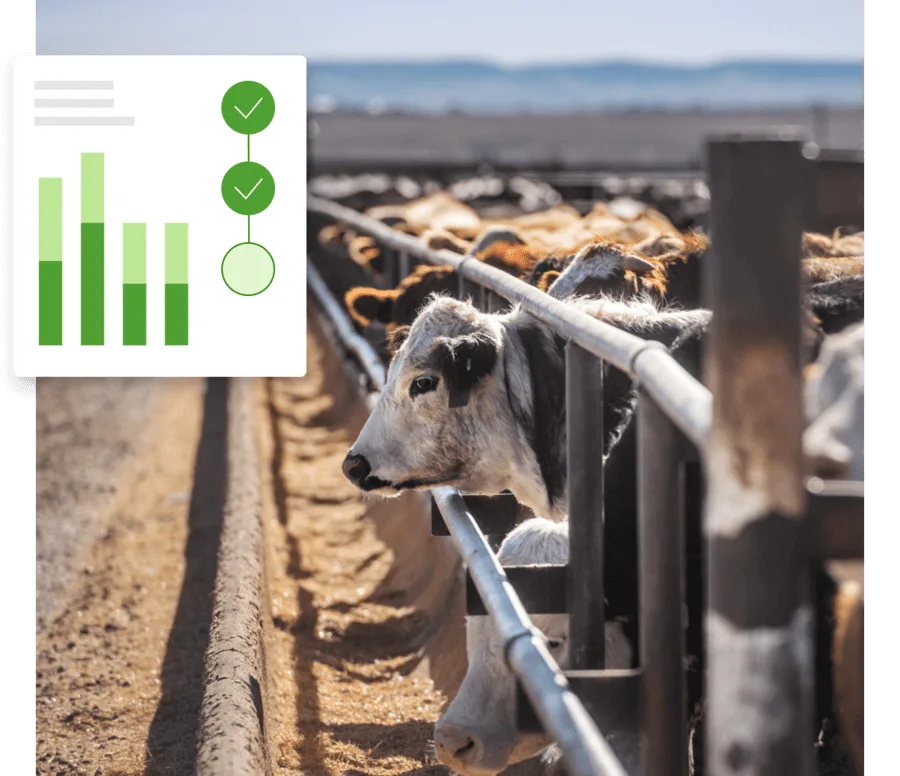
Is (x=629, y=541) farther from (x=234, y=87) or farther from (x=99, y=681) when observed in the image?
(x=99, y=681)

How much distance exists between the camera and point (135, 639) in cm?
526

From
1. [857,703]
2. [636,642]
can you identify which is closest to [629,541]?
[636,642]

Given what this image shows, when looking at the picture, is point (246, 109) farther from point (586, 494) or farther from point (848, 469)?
point (848, 469)

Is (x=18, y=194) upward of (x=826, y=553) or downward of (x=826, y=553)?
upward

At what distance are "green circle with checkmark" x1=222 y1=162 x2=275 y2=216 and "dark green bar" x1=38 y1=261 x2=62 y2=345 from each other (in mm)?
534

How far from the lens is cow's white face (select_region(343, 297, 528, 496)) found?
10.6 ft

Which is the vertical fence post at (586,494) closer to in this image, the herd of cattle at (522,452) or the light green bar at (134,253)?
the herd of cattle at (522,452)

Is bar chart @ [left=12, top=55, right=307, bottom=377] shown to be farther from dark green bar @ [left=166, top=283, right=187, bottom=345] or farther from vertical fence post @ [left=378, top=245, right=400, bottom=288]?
vertical fence post @ [left=378, top=245, right=400, bottom=288]

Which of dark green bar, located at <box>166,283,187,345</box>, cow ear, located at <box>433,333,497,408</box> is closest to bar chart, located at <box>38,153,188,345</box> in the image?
dark green bar, located at <box>166,283,187,345</box>

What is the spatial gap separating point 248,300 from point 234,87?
0.64m

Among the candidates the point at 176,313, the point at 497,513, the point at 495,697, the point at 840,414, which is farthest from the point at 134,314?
the point at 840,414

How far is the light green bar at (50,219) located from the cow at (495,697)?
171 centimetres

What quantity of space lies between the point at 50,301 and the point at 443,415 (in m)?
1.33

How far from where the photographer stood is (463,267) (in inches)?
168
